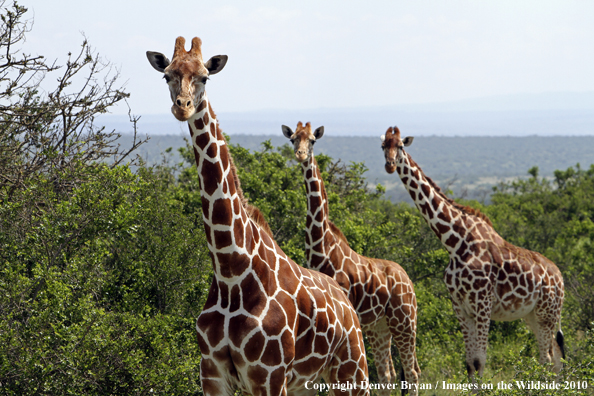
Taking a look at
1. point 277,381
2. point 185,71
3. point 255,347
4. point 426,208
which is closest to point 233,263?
point 255,347

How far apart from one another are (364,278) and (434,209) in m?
2.01

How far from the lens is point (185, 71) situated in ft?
15.2

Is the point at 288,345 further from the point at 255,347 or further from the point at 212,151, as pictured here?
the point at 212,151

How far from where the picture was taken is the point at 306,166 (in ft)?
28.3

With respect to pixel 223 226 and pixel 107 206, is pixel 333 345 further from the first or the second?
pixel 107 206

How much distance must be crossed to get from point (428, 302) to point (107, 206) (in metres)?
7.13

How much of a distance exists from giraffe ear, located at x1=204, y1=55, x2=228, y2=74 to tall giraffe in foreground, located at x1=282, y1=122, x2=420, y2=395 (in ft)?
11.4

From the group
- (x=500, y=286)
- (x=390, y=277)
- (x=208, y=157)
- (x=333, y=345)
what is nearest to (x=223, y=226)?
(x=208, y=157)

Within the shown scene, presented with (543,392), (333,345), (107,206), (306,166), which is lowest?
(543,392)

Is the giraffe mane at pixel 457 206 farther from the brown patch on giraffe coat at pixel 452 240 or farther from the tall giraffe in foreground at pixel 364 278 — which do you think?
the tall giraffe in foreground at pixel 364 278

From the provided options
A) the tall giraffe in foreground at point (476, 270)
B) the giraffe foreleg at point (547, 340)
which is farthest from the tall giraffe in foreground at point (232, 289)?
the giraffe foreleg at point (547, 340)

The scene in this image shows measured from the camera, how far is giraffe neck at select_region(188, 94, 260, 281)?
4.97 meters

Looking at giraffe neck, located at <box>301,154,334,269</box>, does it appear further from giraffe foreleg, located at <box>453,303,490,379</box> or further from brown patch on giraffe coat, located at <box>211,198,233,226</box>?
brown patch on giraffe coat, located at <box>211,198,233,226</box>

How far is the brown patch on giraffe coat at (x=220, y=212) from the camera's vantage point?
5.05 metres
